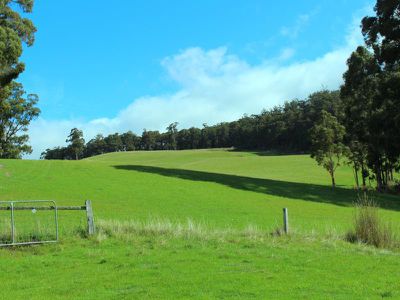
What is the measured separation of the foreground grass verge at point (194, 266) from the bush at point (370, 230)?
3.18 feet

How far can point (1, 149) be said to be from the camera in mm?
75625

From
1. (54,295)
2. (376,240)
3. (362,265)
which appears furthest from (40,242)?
(376,240)

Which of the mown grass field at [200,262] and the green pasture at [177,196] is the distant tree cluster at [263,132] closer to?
the green pasture at [177,196]

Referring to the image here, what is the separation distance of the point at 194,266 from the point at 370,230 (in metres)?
7.39

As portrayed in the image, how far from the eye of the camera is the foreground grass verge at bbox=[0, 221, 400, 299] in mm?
8562

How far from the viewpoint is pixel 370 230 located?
1544cm

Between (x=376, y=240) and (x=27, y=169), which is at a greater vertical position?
(x=27, y=169)

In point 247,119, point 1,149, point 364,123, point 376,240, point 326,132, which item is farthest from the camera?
point 247,119

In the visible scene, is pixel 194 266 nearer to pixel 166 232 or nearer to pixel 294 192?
pixel 166 232

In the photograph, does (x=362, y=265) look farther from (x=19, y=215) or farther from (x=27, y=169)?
(x=27, y=169)

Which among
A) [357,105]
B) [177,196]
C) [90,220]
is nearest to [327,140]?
[357,105]

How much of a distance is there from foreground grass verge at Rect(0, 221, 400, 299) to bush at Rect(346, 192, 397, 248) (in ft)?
3.18

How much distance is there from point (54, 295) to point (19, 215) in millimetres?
11950

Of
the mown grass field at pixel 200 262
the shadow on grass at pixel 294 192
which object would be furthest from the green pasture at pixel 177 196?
the mown grass field at pixel 200 262
